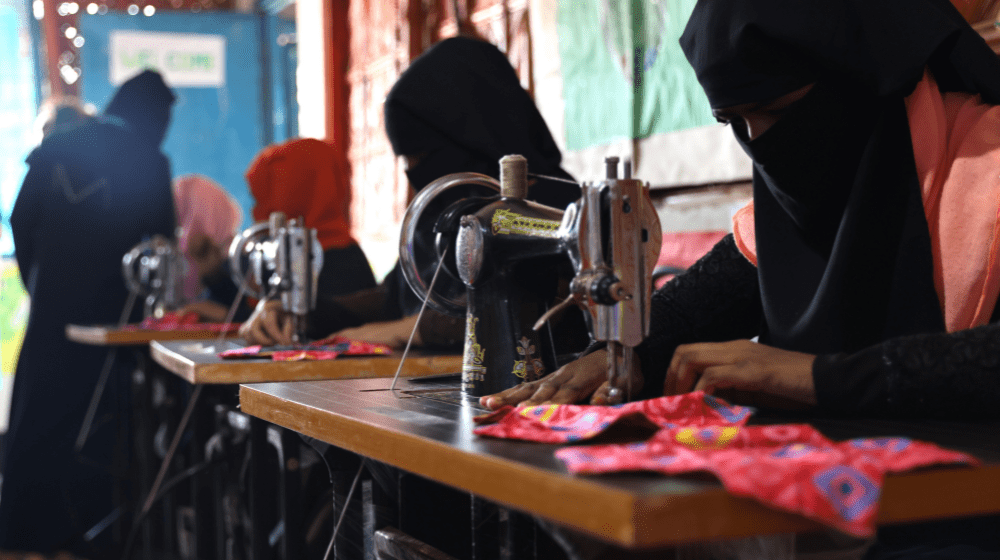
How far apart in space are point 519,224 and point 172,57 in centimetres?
613

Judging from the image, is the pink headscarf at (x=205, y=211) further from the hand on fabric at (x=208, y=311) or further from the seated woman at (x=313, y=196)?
the seated woman at (x=313, y=196)

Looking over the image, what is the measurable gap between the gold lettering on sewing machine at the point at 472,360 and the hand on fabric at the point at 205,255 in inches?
125

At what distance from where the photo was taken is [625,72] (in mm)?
2965

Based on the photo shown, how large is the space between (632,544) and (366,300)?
7.84ft

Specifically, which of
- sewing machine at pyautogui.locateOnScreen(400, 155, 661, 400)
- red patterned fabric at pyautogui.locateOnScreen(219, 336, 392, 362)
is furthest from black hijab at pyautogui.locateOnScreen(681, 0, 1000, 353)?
red patterned fabric at pyautogui.locateOnScreen(219, 336, 392, 362)

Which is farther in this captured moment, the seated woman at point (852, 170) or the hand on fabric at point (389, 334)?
the hand on fabric at point (389, 334)

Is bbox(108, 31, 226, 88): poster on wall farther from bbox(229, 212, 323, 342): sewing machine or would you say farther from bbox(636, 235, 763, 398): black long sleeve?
bbox(636, 235, 763, 398): black long sleeve

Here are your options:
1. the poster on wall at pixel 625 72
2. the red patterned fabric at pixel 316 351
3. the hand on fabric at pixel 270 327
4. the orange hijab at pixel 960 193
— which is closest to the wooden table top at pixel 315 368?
the red patterned fabric at pixel 316 351

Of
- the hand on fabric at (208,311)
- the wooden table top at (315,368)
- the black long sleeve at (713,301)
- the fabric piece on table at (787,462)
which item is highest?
the black long sleeve at (713,301)

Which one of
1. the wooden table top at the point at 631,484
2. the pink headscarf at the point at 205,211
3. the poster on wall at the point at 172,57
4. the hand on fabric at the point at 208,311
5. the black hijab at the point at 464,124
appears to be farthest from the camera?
the poster on wall at the point at 172,57

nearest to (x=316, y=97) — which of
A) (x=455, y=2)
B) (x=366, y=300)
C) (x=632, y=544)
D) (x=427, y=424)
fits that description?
(x=455, y=2)

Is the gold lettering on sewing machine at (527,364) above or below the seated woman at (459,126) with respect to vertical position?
below

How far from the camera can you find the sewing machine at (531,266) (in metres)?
1.05

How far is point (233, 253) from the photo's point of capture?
2771 mm
